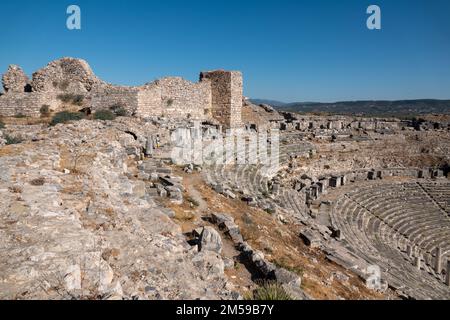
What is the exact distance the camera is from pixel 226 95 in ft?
74.1

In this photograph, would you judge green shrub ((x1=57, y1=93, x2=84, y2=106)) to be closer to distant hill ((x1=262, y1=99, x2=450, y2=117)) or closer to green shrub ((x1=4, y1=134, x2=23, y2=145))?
green shrub ((x1=4, y1=134, x2=23, y2=145))

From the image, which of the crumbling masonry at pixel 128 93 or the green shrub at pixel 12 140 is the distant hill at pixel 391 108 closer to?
the crumbling masonry at pixel 128 93

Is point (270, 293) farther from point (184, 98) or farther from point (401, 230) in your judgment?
point (184, 98)

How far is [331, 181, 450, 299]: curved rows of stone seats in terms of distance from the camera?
11930 millimetres

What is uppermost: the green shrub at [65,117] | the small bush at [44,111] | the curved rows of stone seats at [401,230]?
the small bush at [44,111]

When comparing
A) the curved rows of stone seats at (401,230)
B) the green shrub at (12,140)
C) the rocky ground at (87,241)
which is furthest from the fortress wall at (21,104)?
the curved rows of stone seats at (401,230)

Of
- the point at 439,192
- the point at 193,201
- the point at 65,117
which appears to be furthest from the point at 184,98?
the point at 439,192

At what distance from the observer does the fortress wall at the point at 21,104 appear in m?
16.8

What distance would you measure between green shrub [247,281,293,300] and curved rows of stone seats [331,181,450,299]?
5644mm

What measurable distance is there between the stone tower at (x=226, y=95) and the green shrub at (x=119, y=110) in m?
6.94

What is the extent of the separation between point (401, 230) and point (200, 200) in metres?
12.7

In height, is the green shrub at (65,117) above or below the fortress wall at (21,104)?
below

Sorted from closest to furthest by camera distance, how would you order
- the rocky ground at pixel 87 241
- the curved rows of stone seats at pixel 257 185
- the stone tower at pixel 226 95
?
the rocky ground at pixel 87 241, the curved rows of stone seats at pixel 257 185, the stone tower at pixel 226 95

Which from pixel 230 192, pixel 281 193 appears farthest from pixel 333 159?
pixel 230 192
